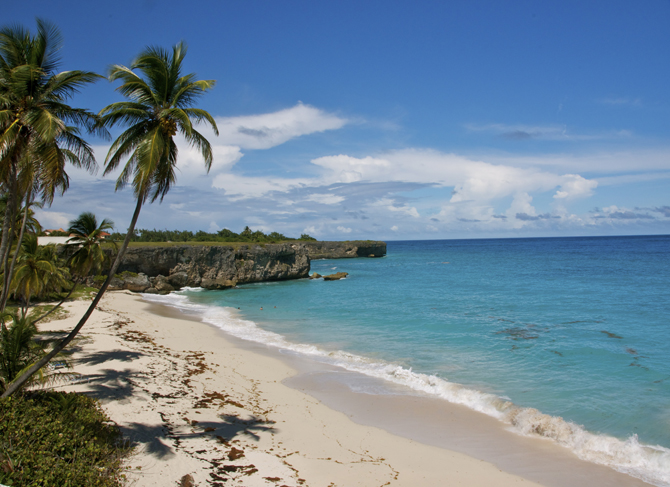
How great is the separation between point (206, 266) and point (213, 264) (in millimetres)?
826

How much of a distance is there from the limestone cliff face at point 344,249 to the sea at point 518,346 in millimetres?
60227

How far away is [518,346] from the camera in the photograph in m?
17.3

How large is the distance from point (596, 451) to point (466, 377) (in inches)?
191

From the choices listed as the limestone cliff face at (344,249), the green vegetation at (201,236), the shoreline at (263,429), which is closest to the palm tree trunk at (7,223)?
the shoreline at (263,429)

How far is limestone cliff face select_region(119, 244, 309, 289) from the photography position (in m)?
40.1

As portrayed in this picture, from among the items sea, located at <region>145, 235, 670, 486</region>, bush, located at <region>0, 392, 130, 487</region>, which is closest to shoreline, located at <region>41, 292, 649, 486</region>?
bush, located at <region>0, 392, 130, 487</region>

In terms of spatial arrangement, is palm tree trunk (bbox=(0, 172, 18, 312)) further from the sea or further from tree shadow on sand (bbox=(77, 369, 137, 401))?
the sea

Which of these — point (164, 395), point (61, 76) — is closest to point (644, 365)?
point (164, 395)

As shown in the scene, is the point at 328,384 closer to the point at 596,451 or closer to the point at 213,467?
the point at 213,467

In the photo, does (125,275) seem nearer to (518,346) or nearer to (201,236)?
(201,236)

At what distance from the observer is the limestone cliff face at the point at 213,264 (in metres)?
40.1

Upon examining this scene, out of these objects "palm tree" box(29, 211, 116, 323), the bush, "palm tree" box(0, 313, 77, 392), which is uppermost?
"palm tree" box(29, 211, 116, 323)

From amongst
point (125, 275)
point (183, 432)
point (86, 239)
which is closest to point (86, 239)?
point (86, 239)

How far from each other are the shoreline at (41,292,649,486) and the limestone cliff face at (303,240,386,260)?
81739 millimetres
